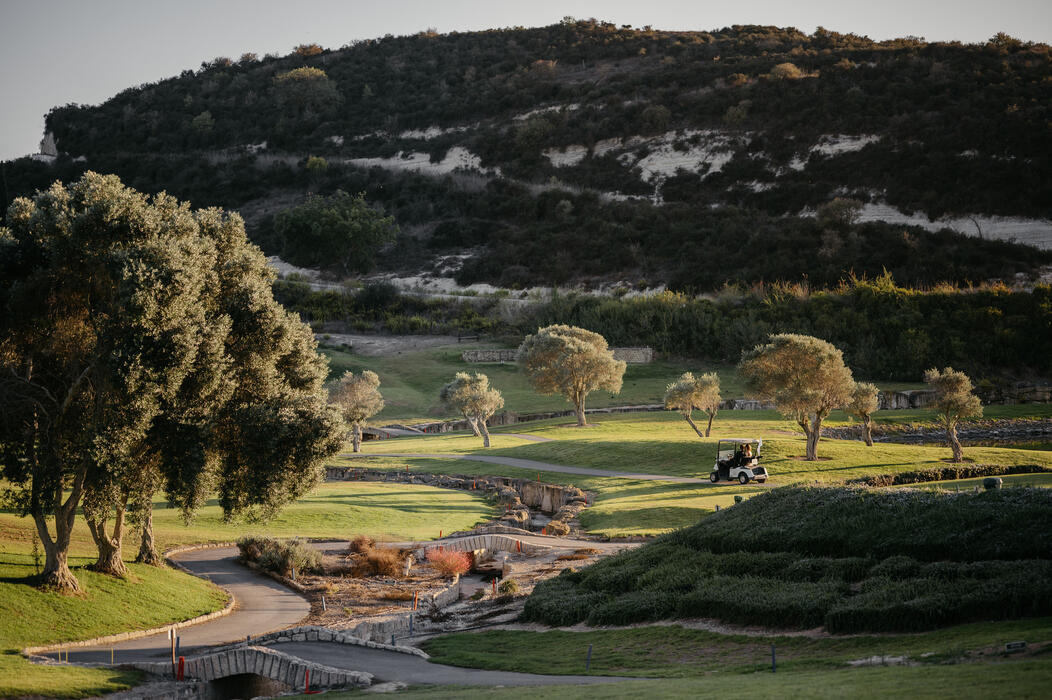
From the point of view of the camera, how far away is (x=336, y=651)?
59.1 feet

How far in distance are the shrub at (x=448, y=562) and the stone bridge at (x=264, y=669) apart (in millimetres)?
11817

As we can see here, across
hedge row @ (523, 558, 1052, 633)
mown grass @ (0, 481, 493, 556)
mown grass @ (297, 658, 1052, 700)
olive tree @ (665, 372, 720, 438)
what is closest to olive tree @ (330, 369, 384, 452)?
mown grass @ (0, 481, 493, 556)

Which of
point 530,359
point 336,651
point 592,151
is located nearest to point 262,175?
point 592,151

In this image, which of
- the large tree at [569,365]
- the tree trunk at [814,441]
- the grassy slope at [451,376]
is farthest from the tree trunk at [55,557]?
the grassy slope at [451,376]

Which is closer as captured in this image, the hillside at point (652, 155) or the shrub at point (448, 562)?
the shrub at point (448, 562)

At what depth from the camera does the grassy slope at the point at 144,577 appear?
1641 centimetres

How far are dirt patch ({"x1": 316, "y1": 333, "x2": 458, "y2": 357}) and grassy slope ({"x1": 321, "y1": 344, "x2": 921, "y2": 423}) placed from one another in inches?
69.3

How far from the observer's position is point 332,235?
11494 cm

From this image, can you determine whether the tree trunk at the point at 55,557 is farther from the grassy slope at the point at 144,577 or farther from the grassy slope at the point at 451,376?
the grassy slope at the point at 451,376

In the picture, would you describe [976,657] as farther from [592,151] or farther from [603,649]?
[592,151]

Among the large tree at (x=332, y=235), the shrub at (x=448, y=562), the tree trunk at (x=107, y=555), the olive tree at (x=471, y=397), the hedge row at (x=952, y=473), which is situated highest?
the large tree at (x=332, y=235)

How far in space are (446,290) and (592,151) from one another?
44.7 m

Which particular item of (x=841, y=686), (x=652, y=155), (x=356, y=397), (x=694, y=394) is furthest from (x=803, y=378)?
(x=652, y=155)

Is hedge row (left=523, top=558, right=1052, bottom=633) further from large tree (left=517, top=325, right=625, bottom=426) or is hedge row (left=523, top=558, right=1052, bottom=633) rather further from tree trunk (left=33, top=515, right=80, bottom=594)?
large tree (left=517, top=325, right=625, bottom=426)
